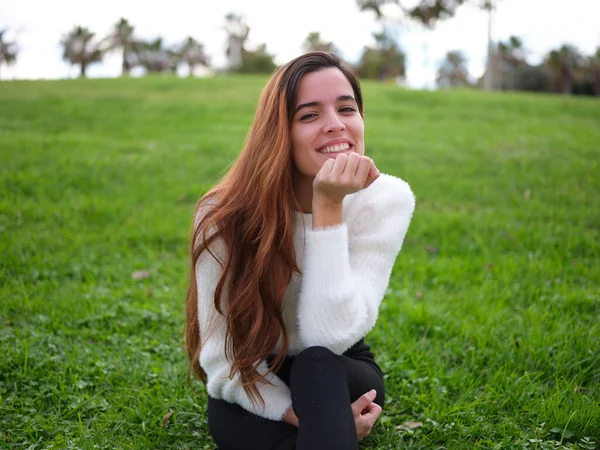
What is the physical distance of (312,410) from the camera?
6.49 ft

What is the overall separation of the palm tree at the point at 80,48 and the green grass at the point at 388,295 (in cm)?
4116

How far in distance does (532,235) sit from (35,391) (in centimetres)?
429

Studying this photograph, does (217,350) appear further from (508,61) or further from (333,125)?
(508,61)

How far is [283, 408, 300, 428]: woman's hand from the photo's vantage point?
2.18 m

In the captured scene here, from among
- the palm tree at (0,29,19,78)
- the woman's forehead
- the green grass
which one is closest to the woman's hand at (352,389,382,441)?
the green grass

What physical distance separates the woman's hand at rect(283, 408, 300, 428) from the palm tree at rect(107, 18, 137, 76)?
52.4 meters

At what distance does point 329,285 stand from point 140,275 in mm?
2719

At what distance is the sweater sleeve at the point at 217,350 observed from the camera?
2.25 metres

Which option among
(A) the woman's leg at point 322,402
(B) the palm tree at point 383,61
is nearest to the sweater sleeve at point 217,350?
(A) the woman's leg at point 322,402

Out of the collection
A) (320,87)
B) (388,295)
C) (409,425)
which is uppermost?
(320,87)

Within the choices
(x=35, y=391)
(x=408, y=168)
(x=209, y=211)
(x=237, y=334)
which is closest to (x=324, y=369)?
(x=237, y=334)

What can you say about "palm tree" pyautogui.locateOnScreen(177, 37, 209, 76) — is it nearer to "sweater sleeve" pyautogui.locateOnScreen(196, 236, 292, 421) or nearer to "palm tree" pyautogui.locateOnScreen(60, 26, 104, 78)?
"palm tree" pyautogui.locateOnScreen(60, 26, 104, 78)

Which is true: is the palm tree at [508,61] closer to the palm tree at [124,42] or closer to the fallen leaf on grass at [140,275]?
the palm tree at [124,42]

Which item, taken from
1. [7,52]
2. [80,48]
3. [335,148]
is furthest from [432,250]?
[80,48]
